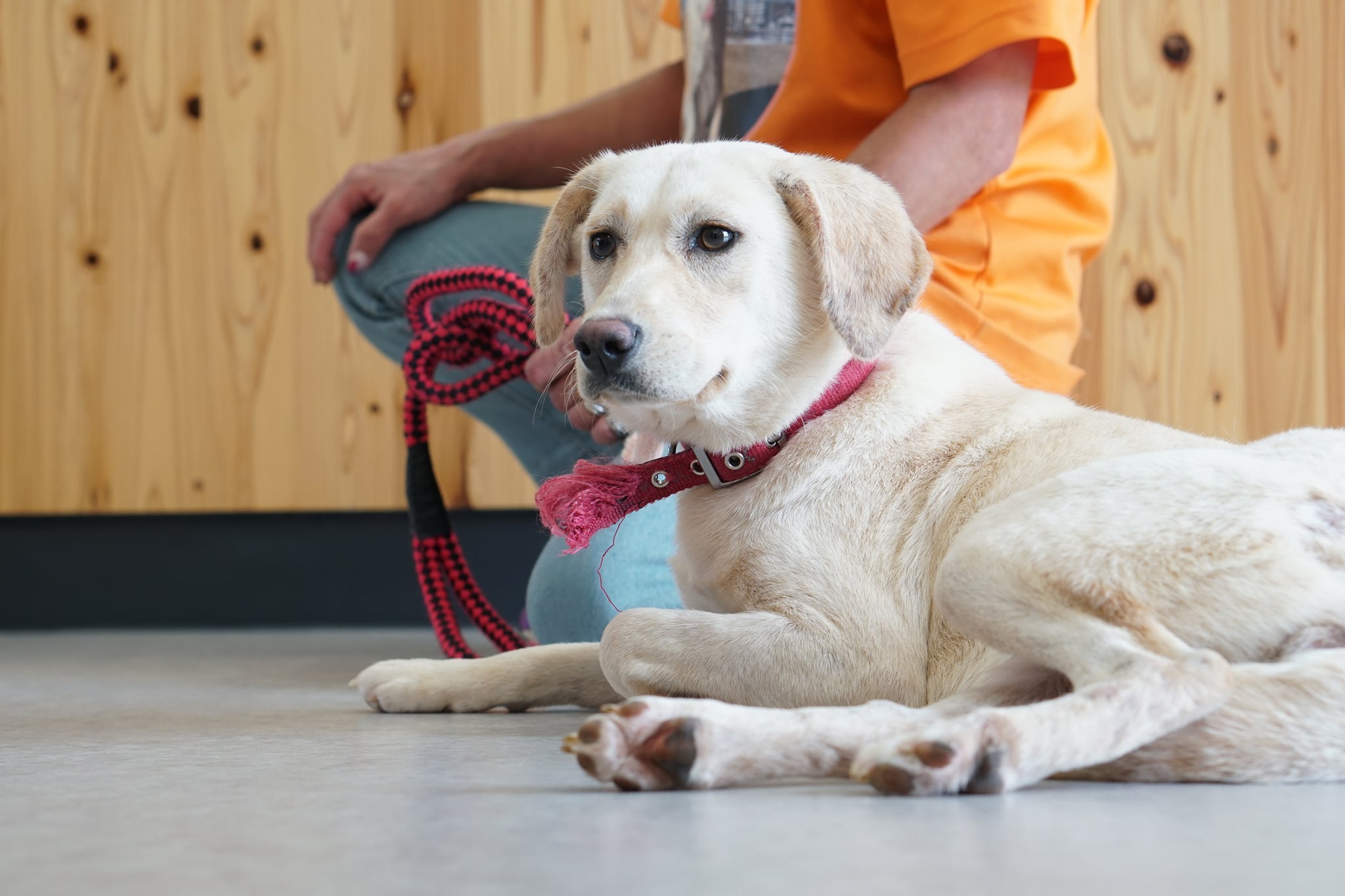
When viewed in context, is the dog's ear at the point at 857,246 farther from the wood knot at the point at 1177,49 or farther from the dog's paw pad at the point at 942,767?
the wood knot at the point at 1177,49

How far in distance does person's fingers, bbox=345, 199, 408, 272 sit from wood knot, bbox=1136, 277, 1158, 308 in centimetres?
208

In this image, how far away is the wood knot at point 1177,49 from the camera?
352 centimetres

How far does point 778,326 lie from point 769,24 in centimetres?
117

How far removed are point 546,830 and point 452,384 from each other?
54.1 inches

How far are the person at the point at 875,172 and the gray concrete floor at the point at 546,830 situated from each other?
74 centimetres

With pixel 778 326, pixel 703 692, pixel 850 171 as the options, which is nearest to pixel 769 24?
pixel 850 171

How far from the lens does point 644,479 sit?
1.58m

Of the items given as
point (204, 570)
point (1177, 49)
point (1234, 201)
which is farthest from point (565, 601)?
point (1177, 49)

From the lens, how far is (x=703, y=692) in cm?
139

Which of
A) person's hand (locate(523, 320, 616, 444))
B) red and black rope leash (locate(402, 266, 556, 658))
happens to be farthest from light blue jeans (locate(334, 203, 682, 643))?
person's hand (locate(523, 320, 616, 444))

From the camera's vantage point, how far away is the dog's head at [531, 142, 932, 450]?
1.46 metres

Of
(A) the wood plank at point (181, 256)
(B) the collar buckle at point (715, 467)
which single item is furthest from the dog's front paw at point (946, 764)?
(A) the wood plank at point (181, 256)

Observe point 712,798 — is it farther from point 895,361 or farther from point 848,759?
point 895,361

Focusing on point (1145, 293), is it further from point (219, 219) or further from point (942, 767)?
point (942, 767)
